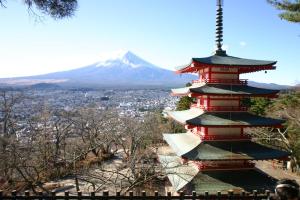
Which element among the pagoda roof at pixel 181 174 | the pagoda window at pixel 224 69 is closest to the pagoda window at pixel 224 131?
the pagoda roof at pixel 181 174

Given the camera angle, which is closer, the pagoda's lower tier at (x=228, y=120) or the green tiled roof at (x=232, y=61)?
the pagoda's lower tier at (x=228, y=120)

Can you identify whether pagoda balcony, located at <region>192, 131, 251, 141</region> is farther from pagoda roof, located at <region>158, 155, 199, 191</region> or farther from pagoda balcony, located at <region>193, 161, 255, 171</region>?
pagoda roof, located at <region>158, 155, 199, 191</region>

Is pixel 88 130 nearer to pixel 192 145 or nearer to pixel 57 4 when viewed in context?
pixel 192 145

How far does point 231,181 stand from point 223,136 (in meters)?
1.88

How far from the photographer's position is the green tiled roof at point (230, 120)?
1428cm

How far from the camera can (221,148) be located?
1454 centimetres

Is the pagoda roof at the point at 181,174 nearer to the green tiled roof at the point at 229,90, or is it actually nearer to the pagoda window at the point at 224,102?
the pagoda window at the point at 224,102

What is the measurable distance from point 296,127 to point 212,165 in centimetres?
1477

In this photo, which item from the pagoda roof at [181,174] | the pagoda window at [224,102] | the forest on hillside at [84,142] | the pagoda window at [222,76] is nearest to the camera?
the pagoda roof at [181,174]

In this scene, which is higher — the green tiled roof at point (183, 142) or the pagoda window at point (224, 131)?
Result: the pagoda window at point (224, 131)

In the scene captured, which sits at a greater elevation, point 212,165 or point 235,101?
point 235,101

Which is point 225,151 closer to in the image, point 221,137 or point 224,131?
point 221,137

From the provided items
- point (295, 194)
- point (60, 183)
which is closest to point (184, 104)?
point (60, 183)

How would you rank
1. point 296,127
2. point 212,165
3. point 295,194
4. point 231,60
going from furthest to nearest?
point 296,127 → point 231,60 → point 212,165 → point 295,194
